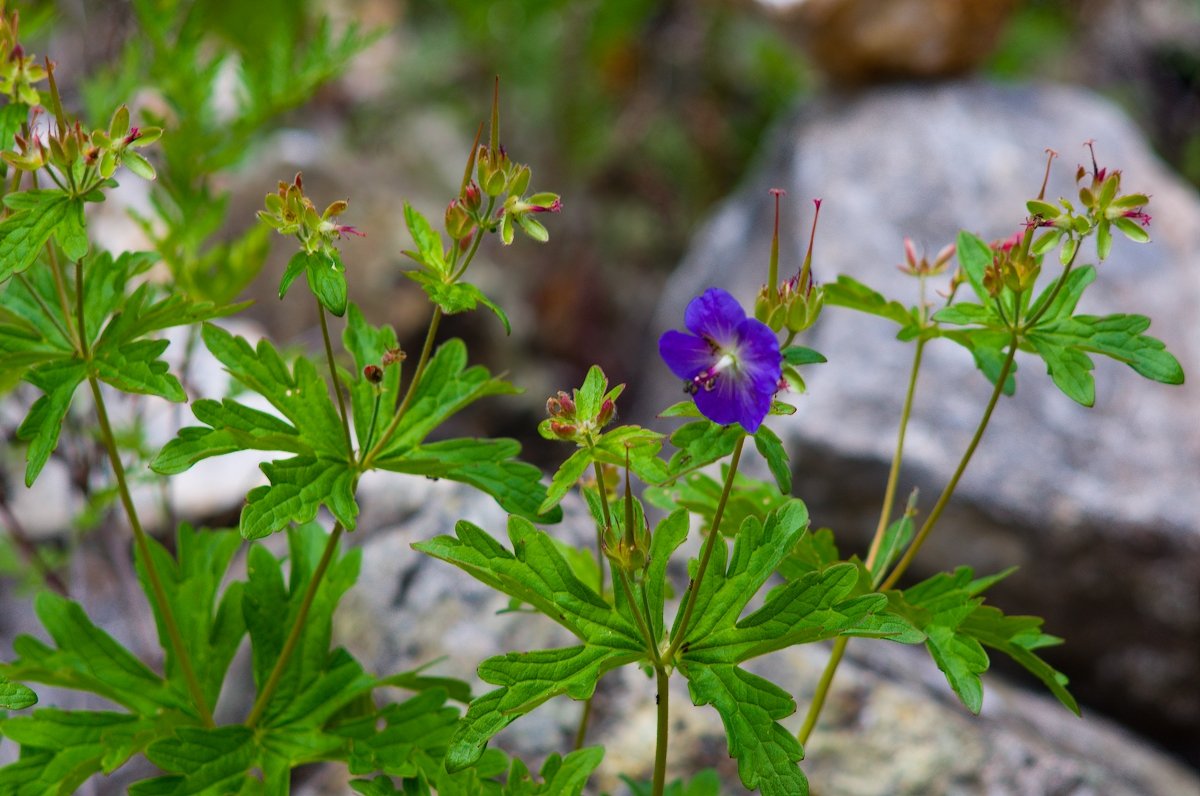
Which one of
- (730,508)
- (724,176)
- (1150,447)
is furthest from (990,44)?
(730,508)

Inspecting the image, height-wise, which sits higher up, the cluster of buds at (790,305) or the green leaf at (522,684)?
the cluster of buds at (790,305)

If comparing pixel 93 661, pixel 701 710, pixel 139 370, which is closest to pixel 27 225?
pixel 139 370

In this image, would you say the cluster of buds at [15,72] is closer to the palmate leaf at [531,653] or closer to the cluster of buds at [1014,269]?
the palmate leaf at [531,653]

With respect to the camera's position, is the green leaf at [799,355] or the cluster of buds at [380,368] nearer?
the green leaf at [799,355]

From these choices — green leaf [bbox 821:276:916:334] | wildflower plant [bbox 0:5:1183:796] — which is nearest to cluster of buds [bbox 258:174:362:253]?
wildflower plant [bbox 0:5:1183:796]

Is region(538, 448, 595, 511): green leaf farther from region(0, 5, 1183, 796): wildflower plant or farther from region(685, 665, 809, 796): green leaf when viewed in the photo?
region(685, 665, 809, 796): green leaf

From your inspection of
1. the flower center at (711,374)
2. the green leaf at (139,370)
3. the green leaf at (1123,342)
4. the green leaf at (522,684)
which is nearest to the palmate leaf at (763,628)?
the green leaf at (522,684)
